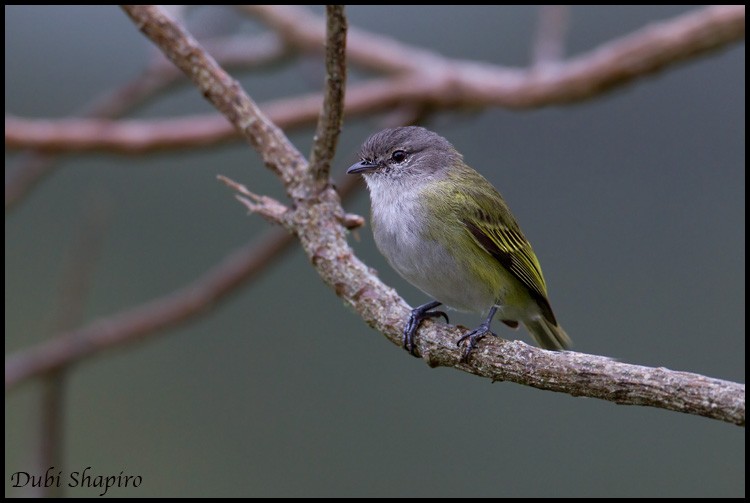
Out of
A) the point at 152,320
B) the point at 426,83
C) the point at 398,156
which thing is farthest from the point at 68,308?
the point at 426,83

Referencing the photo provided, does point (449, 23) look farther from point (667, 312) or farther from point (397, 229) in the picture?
point (397, 229)

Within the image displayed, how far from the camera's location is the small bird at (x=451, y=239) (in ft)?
10.1

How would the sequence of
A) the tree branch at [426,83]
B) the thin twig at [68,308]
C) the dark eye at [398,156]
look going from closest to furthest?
1. the dark eye at [398,156]
2. the tree branch at [426,83]
3. the thin twig at [68,308]

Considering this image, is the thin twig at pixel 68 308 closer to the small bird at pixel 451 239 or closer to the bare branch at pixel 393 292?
the bare branch at pixel 393 292

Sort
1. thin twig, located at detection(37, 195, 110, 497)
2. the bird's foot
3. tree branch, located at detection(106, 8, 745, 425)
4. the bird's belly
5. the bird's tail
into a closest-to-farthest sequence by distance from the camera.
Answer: tree branch, located at detection(106, 8, 745, 425) < the bird's foot < the bird's belly < the bird's tail < thin twig, located at detection(37, 195, 110, 497)

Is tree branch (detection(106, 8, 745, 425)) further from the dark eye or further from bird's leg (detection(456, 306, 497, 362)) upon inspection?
the dark eye

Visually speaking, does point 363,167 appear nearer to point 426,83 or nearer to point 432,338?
point 432,338

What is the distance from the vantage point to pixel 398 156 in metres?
3.57

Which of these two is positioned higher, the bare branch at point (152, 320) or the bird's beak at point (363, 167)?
the bare branch at point (152, 320)

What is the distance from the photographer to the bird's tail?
345 centimetres

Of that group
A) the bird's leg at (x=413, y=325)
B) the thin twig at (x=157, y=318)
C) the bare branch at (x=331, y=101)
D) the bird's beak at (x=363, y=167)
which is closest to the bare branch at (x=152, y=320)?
the thin twig at (x=157, y=318)

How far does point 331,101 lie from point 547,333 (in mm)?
1427

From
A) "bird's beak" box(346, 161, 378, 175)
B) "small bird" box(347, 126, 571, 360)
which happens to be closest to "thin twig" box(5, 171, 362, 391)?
"bird's beak" box(346, 161, 378, 175)

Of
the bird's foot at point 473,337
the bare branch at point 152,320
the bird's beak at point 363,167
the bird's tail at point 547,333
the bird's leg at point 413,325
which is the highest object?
the bare branch at point 152,320
